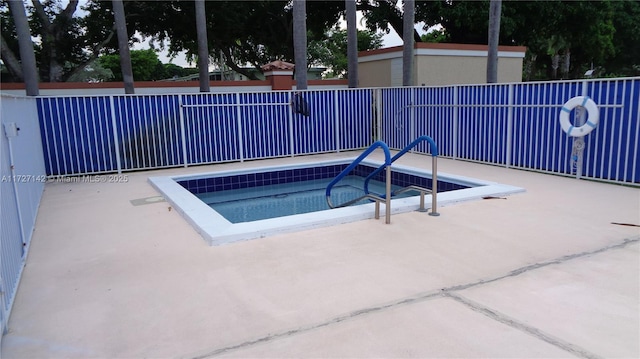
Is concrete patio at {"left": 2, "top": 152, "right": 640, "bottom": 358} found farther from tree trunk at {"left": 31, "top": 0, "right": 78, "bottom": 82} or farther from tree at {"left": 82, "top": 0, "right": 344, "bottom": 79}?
tree at {"left": 82, "top": 0, "right": 344, "bottom": 79}

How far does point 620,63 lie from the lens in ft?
117

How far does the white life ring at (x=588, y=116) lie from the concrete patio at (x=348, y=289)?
1.79 metres

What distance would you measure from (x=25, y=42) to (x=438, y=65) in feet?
41.0

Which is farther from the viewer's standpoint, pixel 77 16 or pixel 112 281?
pixel 77 16

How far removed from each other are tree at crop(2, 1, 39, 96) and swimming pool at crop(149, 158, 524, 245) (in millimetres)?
3917

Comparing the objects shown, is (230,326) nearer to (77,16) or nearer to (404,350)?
(404,350)

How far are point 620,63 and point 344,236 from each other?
131 ft

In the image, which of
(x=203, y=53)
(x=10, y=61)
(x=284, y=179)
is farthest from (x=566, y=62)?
(x=10, y=61)

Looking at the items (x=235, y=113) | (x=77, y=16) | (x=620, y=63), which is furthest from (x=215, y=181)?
(x=620, y=63)

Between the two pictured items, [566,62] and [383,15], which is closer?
[383,15]

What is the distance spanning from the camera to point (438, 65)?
16.2 meters

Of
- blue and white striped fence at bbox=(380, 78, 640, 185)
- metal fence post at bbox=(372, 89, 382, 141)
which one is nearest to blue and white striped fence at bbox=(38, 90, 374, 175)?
metal fence post at bbox=(372, 89, 382, 141)

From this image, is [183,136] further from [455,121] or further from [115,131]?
[455,121]

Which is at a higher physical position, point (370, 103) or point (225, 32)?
point (225, 32)
